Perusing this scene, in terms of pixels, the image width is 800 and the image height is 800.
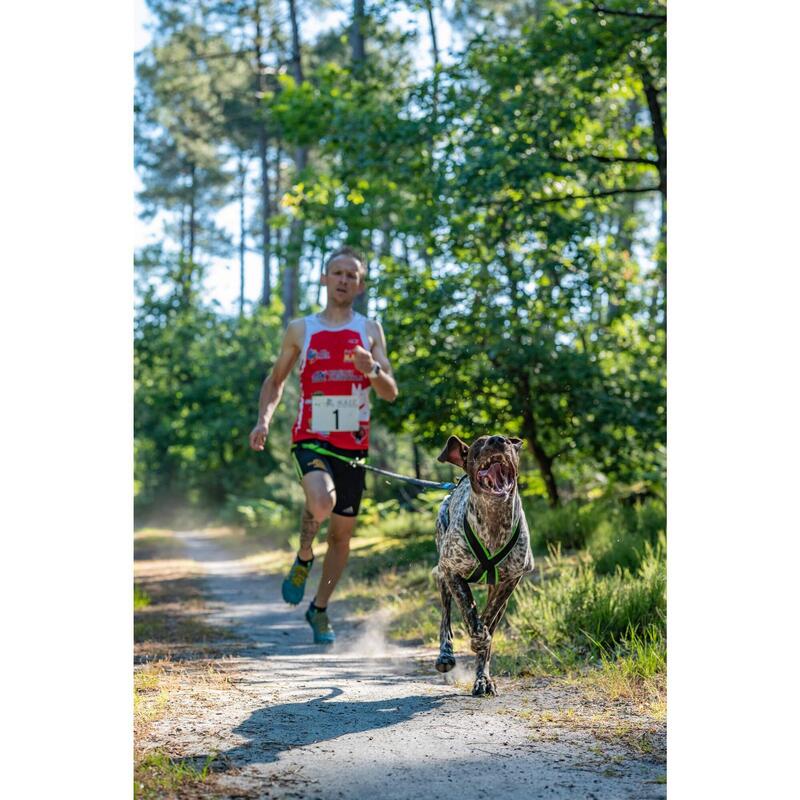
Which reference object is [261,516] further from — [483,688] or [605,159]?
[483,688]

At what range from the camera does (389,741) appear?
12.7ft

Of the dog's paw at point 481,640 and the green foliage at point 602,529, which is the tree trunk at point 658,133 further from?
the dog's paw at point 481,640

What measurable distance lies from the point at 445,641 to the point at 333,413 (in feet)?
6.06

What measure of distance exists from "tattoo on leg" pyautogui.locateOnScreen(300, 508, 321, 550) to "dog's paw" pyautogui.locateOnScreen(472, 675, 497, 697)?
6.41 ft

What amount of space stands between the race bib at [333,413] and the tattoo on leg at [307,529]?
0.61 m

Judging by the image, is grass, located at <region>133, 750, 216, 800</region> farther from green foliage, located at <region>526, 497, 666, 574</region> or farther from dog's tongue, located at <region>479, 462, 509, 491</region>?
green foliage, located at <region>526, 497, 666, 574</region>

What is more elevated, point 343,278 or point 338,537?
point 343,278

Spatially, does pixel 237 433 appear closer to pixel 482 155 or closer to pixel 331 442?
pixel 482 155

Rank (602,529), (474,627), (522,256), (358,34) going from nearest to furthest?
(474,627), (602,529), (522,256), (358,34)

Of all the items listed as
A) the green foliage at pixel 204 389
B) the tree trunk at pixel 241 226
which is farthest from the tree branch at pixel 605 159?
the tree trunk at pixel 241 226

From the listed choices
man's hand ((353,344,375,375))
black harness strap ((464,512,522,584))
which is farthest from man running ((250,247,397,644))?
black harness strap ((464,512,522,584))

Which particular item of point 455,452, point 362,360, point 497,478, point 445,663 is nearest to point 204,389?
point 362,360

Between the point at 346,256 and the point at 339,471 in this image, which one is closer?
the point at 346,256

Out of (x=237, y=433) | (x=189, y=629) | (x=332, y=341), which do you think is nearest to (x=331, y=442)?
(x=332, y=341)
